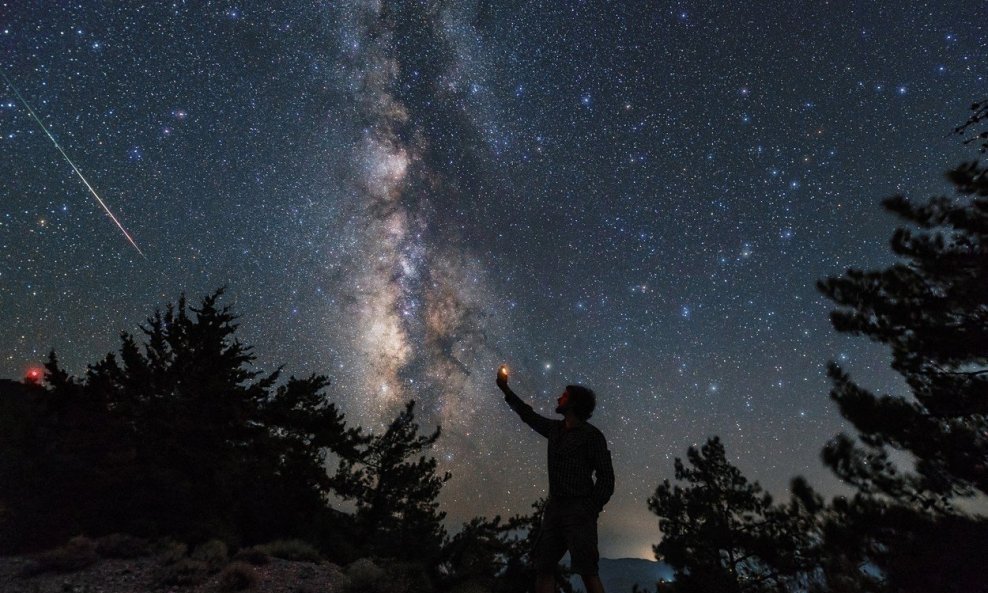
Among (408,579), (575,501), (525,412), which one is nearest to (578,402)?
(525,412)

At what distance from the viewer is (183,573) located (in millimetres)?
6453

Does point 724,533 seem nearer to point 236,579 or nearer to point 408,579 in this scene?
point 408,579

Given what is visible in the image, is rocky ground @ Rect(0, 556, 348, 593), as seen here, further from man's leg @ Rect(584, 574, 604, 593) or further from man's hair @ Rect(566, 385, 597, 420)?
man's hair @ Rect(566, 385, 597, 420)

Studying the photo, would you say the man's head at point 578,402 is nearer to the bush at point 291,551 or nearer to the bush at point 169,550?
the bush at point 169,550

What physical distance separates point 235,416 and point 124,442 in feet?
9.10

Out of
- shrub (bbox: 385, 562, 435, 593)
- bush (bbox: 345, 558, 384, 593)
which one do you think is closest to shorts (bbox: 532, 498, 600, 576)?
shrub (bbox: 385, 562, 435, 593)

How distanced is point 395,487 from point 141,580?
513 inches

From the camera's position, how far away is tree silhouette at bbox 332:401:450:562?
17.1 metres

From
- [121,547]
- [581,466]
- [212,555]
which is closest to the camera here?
[581,466]

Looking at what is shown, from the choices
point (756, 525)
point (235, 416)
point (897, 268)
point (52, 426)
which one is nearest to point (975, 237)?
point (897, 268)

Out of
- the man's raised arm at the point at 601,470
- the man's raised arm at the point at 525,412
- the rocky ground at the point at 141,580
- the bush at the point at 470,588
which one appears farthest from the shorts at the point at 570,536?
the rocky ground at the point at 141,580

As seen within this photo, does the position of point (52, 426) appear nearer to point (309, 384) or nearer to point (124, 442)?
point (124, 442)

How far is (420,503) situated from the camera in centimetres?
1908

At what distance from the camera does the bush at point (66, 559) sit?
6012mm
